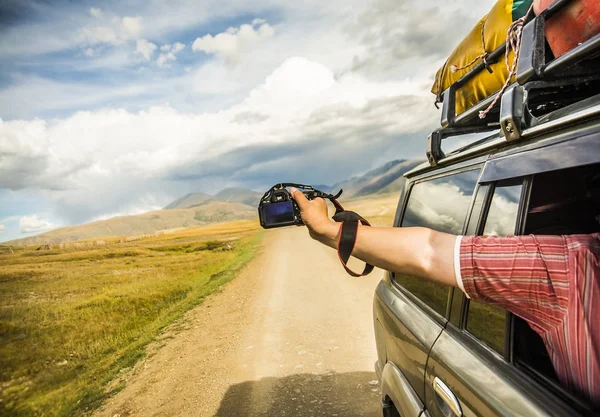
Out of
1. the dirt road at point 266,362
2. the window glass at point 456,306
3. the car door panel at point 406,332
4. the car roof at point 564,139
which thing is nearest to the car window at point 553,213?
the car roof at point 564,139

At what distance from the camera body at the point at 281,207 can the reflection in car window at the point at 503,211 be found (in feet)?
2.38

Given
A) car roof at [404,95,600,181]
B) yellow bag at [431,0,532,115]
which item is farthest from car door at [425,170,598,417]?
yellow bag at [431,0,532,115]

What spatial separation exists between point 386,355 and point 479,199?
147 centimetres

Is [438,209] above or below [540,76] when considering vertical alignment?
below

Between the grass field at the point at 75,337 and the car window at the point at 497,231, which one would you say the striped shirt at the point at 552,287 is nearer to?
the car window at the point at 497,231

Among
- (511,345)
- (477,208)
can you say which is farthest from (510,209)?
(511,345)

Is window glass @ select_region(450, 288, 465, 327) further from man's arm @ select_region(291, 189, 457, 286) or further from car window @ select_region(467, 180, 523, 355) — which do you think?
man's arm @ select_region(291, 189, 457, 286)

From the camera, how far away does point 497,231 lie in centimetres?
151

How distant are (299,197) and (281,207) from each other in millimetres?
173

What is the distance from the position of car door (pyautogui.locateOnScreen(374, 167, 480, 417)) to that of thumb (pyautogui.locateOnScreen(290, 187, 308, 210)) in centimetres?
74

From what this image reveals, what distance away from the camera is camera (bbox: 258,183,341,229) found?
184 centimetres

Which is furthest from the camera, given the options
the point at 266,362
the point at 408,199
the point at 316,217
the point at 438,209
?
the point at 266,362

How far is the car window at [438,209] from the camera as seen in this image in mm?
1820

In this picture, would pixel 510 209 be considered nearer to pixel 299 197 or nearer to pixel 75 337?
pixel 299 197
